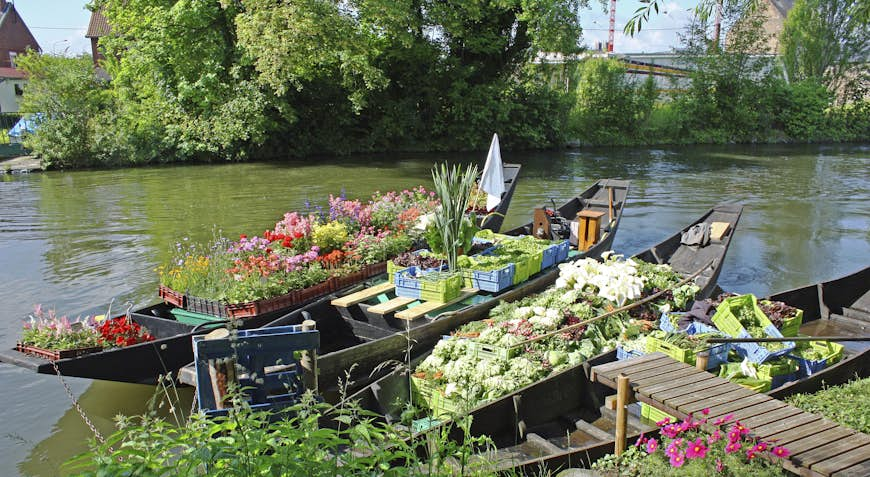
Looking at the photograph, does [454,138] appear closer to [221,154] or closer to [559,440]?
[221,154]

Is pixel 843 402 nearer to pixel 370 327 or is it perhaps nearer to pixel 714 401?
pixel 714 401

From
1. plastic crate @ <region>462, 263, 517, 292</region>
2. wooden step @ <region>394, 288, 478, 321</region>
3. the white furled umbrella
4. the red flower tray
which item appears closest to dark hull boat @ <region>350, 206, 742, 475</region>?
wooden step @ <region>394, 288, 478, 321</region>

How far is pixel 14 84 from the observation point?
40.2 m

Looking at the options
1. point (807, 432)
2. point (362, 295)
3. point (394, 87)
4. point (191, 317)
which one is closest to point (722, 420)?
point (807, 432)

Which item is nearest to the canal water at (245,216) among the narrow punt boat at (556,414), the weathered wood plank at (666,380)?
the narrow punt boat at (556,414)

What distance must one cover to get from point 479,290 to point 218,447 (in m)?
6.31

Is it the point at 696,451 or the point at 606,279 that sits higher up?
the point at 606,279

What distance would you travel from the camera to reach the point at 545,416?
6227mm

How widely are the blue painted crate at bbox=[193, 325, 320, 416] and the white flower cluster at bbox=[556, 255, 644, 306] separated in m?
4.00

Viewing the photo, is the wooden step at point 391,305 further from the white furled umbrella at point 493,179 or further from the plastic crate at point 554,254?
the white furled umbrella at point 493,179

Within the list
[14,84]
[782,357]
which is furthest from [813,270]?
[14,84]

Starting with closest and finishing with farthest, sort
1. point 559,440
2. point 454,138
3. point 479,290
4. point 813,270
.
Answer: point 559,440 < point 479,290 < point 813,270 < point 454,138

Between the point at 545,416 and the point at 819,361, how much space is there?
3.10 m

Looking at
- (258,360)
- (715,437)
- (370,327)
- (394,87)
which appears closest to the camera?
(715,437)
